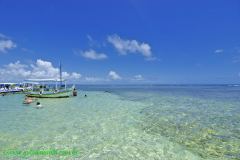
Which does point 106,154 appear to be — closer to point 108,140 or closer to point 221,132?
point 108,140

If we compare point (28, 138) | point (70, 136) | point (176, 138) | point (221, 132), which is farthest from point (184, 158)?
point (28, 138)

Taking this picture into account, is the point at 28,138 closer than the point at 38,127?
Yes

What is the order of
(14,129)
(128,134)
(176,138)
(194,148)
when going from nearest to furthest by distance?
(194,148) < (176,138) < (128,134) < (14,129)

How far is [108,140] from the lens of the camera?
11.9 m

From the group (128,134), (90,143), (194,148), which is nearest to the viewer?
(194,148)

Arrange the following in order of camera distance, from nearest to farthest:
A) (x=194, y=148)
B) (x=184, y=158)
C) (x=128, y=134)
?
(x=184, y=158), (x=194, y=148), (x=128, y=134)

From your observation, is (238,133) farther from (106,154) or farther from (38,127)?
(38,127)

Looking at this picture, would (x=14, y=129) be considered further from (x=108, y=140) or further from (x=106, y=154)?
(x=106, y=154)

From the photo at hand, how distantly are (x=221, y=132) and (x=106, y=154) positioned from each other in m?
8.23

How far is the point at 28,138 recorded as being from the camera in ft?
40.7

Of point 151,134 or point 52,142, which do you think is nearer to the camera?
point 52,142

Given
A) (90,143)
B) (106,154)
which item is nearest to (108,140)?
(90,143)

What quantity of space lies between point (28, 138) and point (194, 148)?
30.4 ft

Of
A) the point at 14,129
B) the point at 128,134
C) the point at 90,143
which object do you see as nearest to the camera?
the point at 90,143
